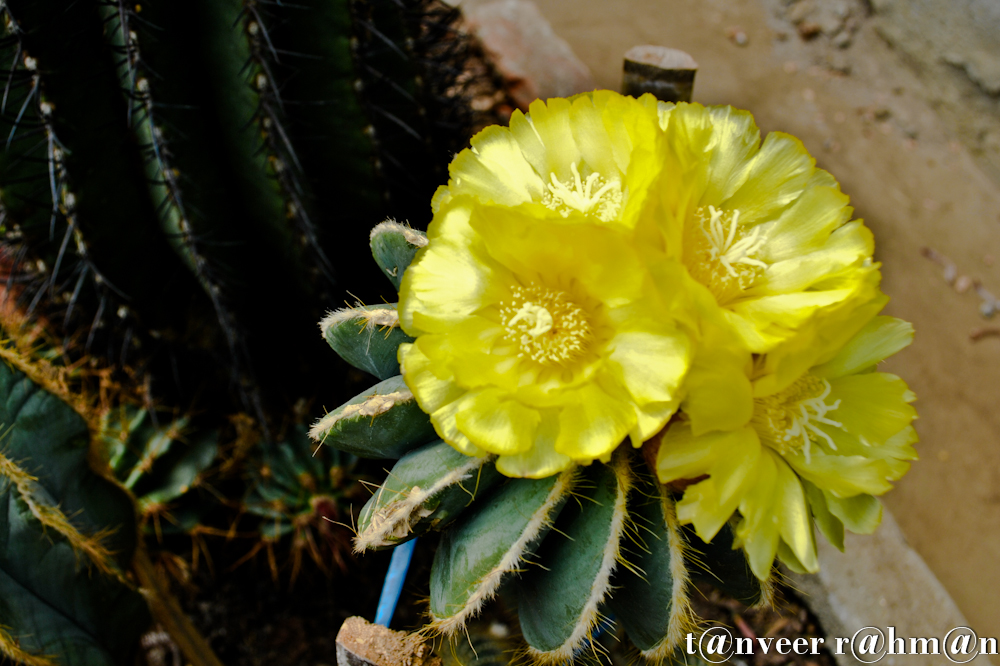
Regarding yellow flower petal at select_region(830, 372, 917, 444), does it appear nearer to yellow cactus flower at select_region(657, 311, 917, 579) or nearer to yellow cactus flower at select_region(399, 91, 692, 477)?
yellow cactus flower at select_region(657, 311, 917, 579)

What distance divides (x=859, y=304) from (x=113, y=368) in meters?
1.41

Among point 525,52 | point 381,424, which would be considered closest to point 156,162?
point 381,424

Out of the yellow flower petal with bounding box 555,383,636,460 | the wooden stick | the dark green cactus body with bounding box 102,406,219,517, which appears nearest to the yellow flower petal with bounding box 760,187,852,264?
the yellow flower petal with bounding box 555,383,636,460

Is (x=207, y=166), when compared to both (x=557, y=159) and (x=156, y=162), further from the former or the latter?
(x=557, y=159)

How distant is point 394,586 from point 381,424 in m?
0.38

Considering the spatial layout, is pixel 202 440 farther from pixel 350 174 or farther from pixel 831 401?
pixel 831 401

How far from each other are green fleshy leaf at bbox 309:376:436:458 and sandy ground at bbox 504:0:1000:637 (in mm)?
1978

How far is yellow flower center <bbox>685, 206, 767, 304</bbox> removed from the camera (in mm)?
609

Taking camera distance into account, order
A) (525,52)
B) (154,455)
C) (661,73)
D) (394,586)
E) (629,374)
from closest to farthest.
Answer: (629,374)
(394,586)
(661,73)
(154,455)
(525,52)

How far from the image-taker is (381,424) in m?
0.70

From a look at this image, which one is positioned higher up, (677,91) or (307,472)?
(677,91)

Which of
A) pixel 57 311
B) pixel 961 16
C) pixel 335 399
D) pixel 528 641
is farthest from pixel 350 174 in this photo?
pixel 961 16

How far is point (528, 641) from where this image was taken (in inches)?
28.4

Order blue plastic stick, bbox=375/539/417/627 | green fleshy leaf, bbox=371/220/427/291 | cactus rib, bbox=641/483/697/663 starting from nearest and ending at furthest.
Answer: cactus rib, bbox=641/483/697/663, green fleshy leaf, bbox=371/220/427/291, blue plastic stick, bbox=375/539/417/627
